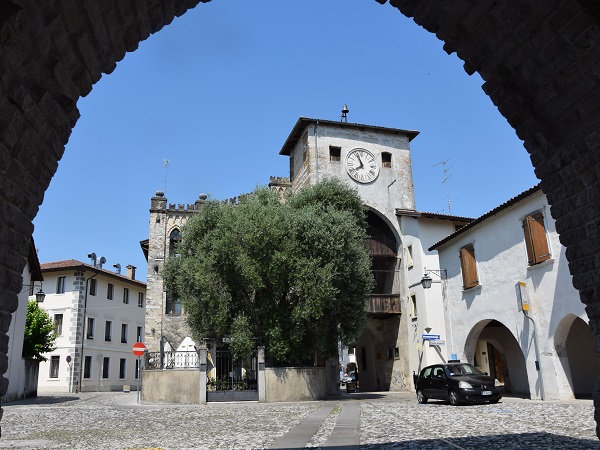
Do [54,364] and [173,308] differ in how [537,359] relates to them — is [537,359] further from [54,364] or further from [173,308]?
[54,364]

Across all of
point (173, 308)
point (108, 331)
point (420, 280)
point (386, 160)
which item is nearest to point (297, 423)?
point (420, 280)

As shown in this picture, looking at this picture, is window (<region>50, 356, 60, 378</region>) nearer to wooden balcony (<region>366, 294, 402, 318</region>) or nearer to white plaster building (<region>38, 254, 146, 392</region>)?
white plaster building (<region>38, 254, 146, 392</region>)

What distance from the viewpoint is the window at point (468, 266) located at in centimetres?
2077

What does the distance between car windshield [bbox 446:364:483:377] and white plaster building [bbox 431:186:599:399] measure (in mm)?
2130

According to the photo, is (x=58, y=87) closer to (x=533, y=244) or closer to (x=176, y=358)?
(x=533, y=244)

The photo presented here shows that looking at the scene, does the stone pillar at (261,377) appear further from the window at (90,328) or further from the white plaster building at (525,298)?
the window at (90,328)

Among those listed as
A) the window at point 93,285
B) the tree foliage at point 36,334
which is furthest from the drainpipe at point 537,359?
the window at point 93,285

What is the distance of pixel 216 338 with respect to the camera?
822 inches

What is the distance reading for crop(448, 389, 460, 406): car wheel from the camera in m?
16.0

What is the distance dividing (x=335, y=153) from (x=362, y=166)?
1.79 m

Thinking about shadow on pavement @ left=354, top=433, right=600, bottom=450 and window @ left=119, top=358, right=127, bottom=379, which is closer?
shadow on pavement @ left=354, top=433, right=600, bottom=450

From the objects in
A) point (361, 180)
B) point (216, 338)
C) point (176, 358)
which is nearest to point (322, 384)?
point (216, 338)

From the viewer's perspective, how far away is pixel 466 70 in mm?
5785

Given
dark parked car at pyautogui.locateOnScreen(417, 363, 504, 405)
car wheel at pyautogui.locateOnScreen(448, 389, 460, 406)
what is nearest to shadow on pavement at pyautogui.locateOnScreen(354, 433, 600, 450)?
dark parked car at pyautogui.locateOnScreen(417, 363, 504, 405)
